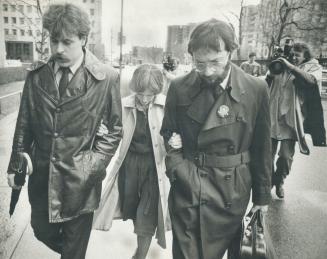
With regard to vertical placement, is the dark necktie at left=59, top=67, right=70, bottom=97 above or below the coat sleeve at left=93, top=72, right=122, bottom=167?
above

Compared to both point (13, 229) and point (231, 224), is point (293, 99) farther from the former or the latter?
point (13, 229)

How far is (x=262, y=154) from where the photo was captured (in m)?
2.74

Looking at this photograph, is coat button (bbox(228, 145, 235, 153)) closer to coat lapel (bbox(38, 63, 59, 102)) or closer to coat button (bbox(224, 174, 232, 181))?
coat button (bbox(224, 174, 232, 181))

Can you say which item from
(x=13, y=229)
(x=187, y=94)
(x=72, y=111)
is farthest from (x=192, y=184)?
(x=13, y=229)

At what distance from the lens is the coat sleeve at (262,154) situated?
2.71 metres

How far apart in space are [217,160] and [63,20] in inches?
54.0

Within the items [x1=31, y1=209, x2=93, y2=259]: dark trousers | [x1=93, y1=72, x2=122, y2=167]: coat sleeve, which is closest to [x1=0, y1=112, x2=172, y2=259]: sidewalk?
[x1=31, y1=209, x2=93, y2=259]: dark trousers

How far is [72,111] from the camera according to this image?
2.81m

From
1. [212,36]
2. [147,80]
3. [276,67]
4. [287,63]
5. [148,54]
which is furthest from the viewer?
[148,54]

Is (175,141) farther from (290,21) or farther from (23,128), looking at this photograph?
(290,21)

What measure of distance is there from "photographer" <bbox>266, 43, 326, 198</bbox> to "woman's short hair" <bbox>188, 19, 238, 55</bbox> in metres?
2.81

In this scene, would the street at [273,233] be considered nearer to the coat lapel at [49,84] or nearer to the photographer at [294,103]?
the photographer at [294,103]

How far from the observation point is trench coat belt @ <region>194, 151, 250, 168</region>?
8.77 feet

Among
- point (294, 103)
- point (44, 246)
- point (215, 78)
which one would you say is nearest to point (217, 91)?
point (215, 78)
